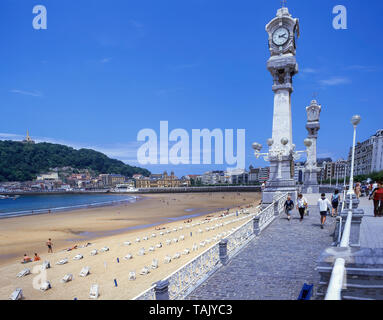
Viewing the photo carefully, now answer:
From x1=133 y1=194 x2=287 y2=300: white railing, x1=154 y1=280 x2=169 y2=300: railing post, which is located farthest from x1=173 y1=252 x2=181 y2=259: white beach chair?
x1=154 y1=280 x2=169 y2=300: railing post

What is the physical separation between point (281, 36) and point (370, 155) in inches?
3325

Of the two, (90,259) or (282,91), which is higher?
(282,91)

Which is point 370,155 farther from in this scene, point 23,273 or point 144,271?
point 23,273

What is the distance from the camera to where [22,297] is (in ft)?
39.5

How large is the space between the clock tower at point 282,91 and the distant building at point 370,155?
72.1 meters

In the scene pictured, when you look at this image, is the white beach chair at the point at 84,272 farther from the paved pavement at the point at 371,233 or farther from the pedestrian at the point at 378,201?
the pedestrian at the point at 378,201

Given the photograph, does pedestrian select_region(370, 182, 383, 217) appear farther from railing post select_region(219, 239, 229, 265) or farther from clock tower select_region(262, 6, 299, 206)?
clock tower select_region(262, 6, 299, 206)

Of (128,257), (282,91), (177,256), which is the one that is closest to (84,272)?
(128,257)

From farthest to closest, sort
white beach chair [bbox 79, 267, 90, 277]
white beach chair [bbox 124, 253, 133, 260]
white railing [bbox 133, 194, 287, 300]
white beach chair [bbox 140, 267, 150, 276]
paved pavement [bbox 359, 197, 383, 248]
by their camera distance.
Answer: white beach chair [bbox 124, 253, 133, 260], white beach chair [bbox 79, 267, 90, 277], white beach chair [bbox 140, 267, 150, 276], paved pavement [bbox 359, 197, 383, 248], white railing [bbox 133, 194, 287, 300]

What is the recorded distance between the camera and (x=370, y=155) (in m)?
86.6

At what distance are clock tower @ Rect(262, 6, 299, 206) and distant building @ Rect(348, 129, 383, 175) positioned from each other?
7212 centimetres

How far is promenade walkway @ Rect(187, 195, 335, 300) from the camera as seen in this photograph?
690cm

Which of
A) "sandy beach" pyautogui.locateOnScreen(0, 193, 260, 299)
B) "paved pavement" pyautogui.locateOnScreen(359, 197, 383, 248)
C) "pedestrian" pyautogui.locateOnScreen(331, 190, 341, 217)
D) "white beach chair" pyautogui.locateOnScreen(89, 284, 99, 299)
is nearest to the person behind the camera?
"paved pavement" pyautogui.locateOnScreen(359, 197, 383, 248)
